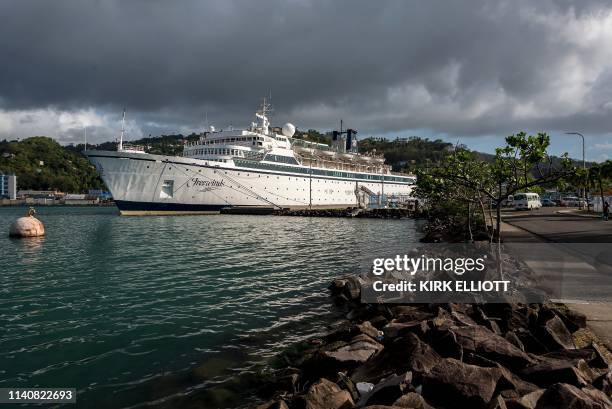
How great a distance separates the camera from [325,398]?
181 inches

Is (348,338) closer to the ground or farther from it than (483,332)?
closer to the ground

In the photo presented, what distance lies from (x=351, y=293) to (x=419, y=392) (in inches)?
266

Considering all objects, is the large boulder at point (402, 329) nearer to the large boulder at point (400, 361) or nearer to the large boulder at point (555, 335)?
the large boulder at point (400, 361)

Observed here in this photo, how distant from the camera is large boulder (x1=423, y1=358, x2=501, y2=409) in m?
3.97

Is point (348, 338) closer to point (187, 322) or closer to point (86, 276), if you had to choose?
point (187, 322)

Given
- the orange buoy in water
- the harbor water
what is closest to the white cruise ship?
the orange buoy in water

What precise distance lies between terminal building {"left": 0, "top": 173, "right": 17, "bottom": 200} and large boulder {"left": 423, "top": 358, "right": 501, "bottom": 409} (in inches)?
5634

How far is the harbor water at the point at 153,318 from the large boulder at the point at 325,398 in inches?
64.0

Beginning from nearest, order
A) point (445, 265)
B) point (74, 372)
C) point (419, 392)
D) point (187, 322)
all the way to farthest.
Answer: point (419, 392) < point (74, 372) < point (187, 322) < point (445, 265)

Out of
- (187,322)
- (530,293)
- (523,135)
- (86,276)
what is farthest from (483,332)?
(86,276)

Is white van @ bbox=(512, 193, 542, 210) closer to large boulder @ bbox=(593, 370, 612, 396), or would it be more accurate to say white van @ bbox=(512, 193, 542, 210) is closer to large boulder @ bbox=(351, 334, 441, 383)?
large boulder @ bbox=(351, 334, 441, 383)

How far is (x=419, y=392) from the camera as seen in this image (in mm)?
4363

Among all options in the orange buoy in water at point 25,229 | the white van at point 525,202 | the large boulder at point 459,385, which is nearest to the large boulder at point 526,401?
the large boulder at point 459,385

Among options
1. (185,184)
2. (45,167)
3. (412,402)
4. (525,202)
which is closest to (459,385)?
(412,402)
